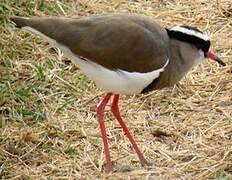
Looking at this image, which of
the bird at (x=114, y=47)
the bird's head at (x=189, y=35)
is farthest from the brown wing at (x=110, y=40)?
the bird's head at (x=189, y=35)

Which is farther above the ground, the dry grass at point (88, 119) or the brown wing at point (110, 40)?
the brown wing at point (110, 40)

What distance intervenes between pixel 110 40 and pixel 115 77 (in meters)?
0.22

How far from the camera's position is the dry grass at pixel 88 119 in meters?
4.70

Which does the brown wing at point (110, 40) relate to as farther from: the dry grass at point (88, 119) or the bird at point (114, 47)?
the dry grass at point (88, 119)

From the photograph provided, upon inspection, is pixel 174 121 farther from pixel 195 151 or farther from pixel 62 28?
pixel 62 28

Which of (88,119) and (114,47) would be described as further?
(88,119)

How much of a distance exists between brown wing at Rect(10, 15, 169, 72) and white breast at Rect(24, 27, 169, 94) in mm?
32

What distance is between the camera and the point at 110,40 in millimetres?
4418

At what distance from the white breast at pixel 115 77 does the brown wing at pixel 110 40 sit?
0.03 m

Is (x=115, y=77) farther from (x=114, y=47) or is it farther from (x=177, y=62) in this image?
(x=177, y=62)

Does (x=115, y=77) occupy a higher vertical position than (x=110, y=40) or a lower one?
lower

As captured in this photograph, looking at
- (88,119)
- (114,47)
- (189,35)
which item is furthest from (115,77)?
(88,119)

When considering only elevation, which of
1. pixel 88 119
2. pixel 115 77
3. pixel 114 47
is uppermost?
pixel 114 47

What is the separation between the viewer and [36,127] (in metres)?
5.11
